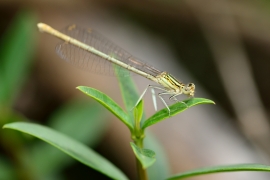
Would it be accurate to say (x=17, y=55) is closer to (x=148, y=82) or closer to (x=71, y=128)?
(x=71, y=128)

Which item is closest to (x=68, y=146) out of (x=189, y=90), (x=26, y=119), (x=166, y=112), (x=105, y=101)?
(x=105, y=101)

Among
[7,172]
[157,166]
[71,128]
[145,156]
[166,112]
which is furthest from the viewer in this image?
[71,128]

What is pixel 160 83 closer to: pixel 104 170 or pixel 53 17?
pixel 104 170

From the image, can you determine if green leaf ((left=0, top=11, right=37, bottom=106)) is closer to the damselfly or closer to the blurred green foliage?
the blurred green foliage

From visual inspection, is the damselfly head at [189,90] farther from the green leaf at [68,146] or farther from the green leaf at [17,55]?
the green leaf at [17,55]

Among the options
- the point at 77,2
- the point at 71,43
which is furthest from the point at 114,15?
the point at 71,43

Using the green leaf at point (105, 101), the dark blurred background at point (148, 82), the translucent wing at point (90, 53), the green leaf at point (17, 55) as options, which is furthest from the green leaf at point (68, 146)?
the green leaf at point (17, 55)

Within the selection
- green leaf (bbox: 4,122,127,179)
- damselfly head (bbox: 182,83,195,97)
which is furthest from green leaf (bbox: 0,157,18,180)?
damselfly head (bbox: 182,83,195,97)

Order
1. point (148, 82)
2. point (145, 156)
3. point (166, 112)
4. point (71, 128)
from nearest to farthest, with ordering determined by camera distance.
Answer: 1. point (145, 156)
2. point (166, 112)
3. point (71, 128)
4. point (148, 82)
